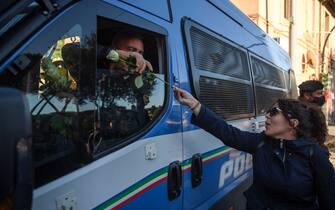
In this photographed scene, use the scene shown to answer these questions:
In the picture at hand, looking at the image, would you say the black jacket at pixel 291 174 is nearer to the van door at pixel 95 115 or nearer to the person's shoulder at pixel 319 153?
the person's shoulder at pixel 319 153

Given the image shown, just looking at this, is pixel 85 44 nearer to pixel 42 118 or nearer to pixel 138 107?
pixel 42 118

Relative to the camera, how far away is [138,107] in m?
2.54

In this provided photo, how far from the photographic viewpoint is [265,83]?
5945 mm

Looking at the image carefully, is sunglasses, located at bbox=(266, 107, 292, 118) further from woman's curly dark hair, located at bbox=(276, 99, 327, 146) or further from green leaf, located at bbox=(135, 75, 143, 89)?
green leaf, located at bbox=(135, 75, 143, 89)

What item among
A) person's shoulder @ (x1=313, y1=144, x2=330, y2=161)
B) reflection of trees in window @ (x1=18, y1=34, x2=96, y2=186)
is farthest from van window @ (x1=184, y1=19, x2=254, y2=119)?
reflection of trees in window @ (x1=18, y1=34, x2=96, y2=186)

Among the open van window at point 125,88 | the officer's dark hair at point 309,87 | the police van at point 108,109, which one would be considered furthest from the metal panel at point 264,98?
the open van window at point 125,88

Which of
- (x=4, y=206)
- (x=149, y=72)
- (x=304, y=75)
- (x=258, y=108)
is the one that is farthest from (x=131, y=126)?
(x=304, y=75)

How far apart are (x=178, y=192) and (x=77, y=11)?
1353 mm

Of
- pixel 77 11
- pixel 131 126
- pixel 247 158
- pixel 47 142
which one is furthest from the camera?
pixel 247 158

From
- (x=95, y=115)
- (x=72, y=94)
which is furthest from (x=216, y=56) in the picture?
(x=72, y=94)

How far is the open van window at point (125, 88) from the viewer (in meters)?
2.21

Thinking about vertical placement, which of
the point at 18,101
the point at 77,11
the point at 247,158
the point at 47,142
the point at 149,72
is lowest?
the point at 247,158

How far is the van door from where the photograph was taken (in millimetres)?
1732

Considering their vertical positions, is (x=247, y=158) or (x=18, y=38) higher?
(x=18, y=38)
